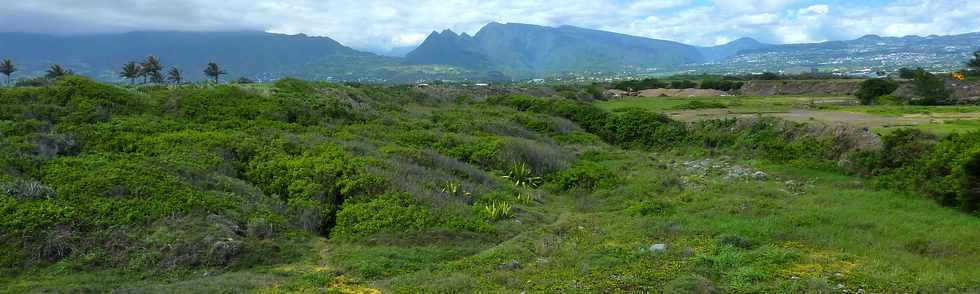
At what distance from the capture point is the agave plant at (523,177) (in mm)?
16969

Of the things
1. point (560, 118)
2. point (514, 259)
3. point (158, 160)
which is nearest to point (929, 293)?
point (514, 259)

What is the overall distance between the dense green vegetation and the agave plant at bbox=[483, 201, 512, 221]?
5cm

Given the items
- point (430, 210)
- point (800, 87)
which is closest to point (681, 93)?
point (800, 87)

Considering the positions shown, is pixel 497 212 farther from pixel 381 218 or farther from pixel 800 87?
pixel 800 87

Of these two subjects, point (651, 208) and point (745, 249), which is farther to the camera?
point (651, 208)

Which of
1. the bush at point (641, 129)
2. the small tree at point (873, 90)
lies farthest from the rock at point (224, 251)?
the small tree at point (873, 90)

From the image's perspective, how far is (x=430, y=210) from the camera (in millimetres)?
11695

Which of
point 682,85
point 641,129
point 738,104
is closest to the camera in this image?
point 641,129

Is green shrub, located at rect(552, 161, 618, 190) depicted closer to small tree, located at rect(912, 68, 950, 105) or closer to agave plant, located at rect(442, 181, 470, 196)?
agave plant, located at rect(442, 181, 470, 196)

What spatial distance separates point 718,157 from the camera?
21781 millimetres

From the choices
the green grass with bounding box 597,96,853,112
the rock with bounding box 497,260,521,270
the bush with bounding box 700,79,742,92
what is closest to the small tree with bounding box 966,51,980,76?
the bush with bounding box 700,79,742,92

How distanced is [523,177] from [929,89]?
113ft

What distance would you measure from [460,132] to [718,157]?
998cm

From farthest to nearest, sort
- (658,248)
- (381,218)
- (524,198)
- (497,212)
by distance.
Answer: (524,198), (497,212), (381,218), (658,248)
